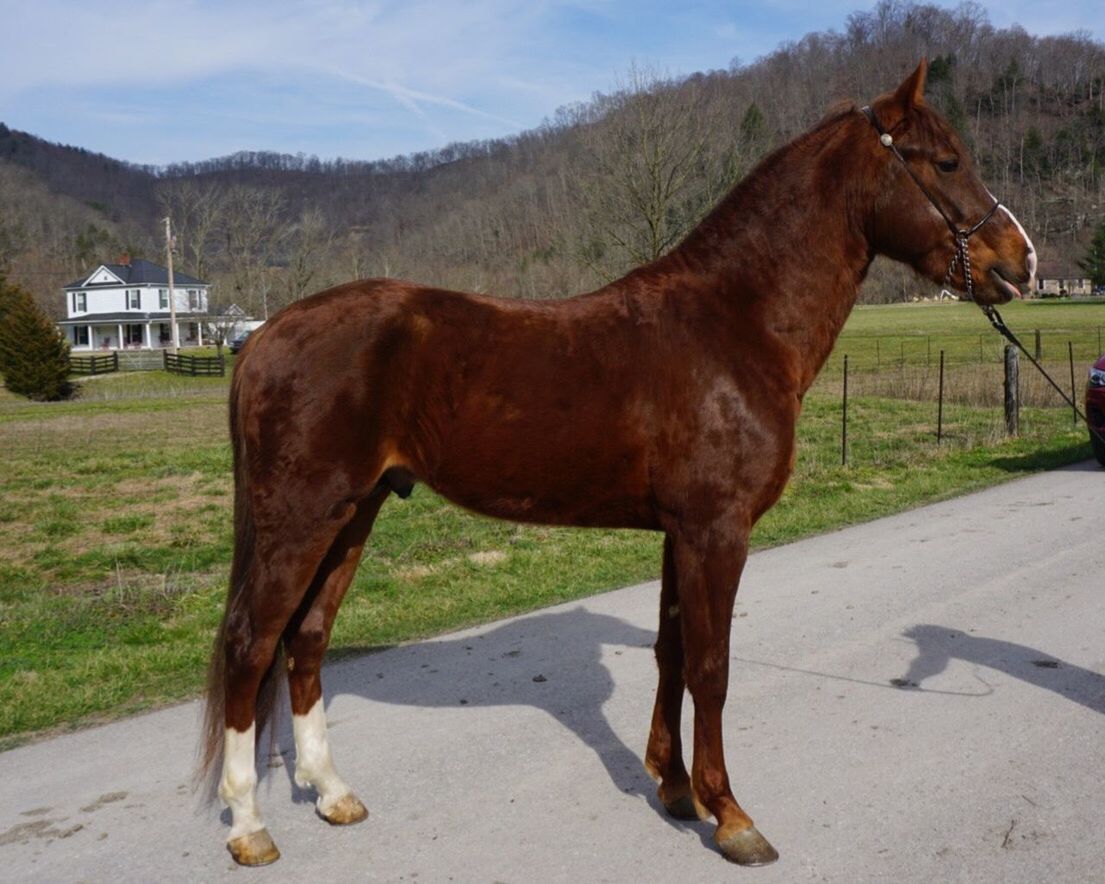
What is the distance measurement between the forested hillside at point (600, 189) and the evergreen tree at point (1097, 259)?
2.94m

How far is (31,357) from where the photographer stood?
3444cm

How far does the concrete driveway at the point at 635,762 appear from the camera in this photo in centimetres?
325

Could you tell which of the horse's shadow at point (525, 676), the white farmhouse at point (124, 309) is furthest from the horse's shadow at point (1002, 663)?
the white farmhouse at point (124, 309)

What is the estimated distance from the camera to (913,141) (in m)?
3.46

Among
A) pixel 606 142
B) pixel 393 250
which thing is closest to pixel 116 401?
pixel 606 142

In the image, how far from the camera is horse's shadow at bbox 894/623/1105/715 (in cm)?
476

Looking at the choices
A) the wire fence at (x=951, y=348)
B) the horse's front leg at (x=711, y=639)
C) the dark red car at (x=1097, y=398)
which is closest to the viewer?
the horse's front leg at (x=711, y=639)

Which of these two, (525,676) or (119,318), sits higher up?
(119,318)

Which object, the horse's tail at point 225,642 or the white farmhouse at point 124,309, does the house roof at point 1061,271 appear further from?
the horse's tail at point 225,642

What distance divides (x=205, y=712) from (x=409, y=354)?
150 centimetres

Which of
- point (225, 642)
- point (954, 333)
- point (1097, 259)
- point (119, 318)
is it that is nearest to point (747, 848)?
point (225, 642)

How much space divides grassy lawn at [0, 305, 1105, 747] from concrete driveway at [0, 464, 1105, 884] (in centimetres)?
61

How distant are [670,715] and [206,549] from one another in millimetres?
6425

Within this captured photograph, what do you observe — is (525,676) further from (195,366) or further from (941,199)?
(195,366)
